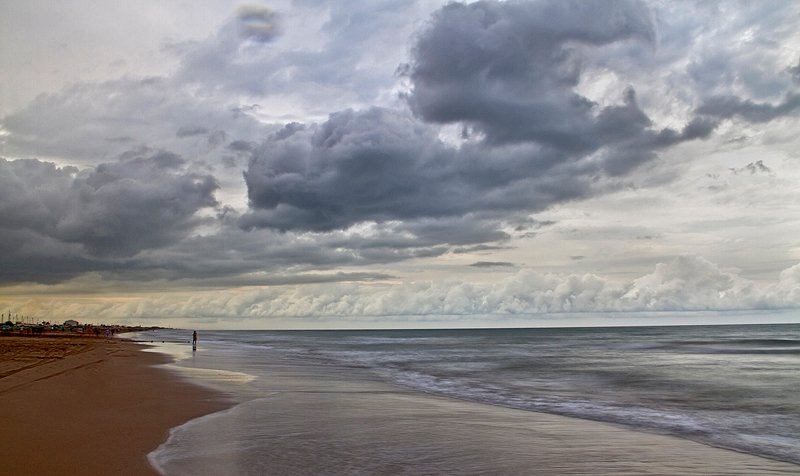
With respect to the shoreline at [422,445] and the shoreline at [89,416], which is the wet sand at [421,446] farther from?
the shoreline at [89,416]

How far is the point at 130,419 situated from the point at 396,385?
1591 centimetres

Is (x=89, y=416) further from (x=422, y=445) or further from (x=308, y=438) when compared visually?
(x=422, y=445)

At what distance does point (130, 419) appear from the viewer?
15.8 m

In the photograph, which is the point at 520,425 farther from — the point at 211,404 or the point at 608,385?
the point at 608,385

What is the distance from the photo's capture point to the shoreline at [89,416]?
10578 mm

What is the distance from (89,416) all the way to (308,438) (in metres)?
6.46

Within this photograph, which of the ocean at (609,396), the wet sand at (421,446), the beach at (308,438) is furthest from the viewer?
the ocean at (609,396)

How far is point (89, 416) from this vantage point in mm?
15898

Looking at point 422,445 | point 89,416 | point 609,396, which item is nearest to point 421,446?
point 422,445

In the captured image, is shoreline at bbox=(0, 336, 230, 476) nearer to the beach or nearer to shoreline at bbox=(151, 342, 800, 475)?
the beach

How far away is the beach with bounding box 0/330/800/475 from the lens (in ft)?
36.8

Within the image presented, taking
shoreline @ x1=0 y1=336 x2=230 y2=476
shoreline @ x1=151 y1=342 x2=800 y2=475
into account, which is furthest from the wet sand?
shoreline @ x1=0 y1=336 x2=230 y2=476

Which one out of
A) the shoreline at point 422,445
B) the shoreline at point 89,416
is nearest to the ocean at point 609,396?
the shoreline at point 422,445

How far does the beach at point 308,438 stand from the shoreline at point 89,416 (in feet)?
0.12
